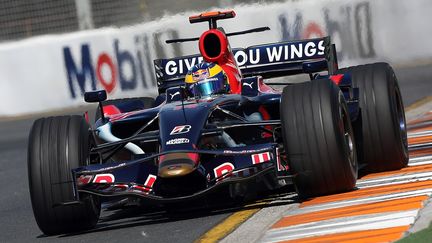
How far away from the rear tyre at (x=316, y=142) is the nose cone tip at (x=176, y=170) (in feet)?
2.43

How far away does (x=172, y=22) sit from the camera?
78.4ft

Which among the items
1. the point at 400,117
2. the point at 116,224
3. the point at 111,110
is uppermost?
the point at 111,110

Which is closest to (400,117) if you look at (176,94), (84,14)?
(176,94)

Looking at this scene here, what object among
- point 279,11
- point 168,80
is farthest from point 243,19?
point 168,80

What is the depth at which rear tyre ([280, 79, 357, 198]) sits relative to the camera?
8.66 m

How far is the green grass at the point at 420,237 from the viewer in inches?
254

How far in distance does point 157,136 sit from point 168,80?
3014 mm

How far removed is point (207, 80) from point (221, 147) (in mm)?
1234

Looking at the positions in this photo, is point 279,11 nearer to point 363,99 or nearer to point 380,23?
point 380,23

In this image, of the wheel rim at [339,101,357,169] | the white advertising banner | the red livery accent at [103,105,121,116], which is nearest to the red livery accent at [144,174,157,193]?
the wheel rim at [339,101,357,169]

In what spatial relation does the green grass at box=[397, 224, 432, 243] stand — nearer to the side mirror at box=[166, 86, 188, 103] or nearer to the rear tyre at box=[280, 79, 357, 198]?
the rear tyre at box=[280, 79, 357, 198]

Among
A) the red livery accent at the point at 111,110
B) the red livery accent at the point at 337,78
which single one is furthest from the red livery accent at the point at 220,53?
the red livery accent at the point at 111,110

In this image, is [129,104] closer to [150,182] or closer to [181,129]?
[181,129]

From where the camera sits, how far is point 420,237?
6.53 meters
